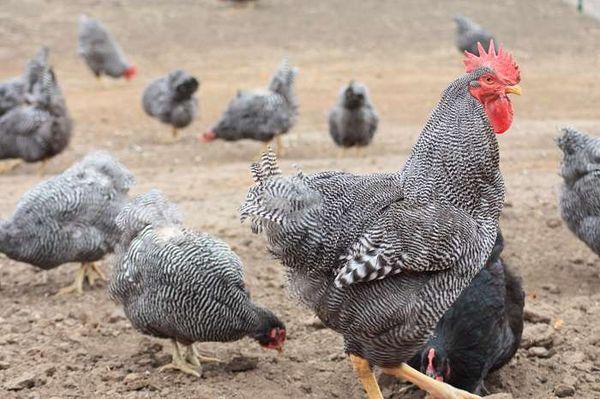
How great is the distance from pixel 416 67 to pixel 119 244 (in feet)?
56.7

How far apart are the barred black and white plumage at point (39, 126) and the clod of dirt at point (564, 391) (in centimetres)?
908

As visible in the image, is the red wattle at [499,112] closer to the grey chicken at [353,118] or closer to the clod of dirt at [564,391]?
the clod of dirt at [564,391]

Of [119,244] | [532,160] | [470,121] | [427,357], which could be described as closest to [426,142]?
[470,121]

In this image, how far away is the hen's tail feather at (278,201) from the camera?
493 cm

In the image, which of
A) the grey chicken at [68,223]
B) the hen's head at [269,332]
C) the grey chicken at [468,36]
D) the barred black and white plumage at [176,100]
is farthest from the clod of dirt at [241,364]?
the grey chicken at [468,36]

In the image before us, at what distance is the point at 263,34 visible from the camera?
2648 cm

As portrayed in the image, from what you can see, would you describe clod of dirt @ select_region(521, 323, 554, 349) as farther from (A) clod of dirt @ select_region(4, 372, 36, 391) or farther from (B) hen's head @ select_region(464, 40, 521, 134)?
(A) clod of dirt @ select_region(4, 372, 36, 391)

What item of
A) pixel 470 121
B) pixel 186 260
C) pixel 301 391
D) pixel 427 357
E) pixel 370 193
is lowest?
pixel 301 391

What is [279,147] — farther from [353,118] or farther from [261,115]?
[353,118]

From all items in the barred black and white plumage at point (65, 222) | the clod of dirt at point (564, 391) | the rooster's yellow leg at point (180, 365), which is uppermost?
the barred black and white plumage at point (65, 222)

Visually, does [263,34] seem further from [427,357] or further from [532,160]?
[427,357]

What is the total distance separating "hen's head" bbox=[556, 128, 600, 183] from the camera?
809cm

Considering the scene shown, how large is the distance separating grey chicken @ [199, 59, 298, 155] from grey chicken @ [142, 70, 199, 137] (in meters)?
1.00

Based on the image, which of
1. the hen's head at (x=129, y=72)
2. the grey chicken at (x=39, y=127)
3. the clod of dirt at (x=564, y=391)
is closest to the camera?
the clod of dirt at (x=564, y=391)
